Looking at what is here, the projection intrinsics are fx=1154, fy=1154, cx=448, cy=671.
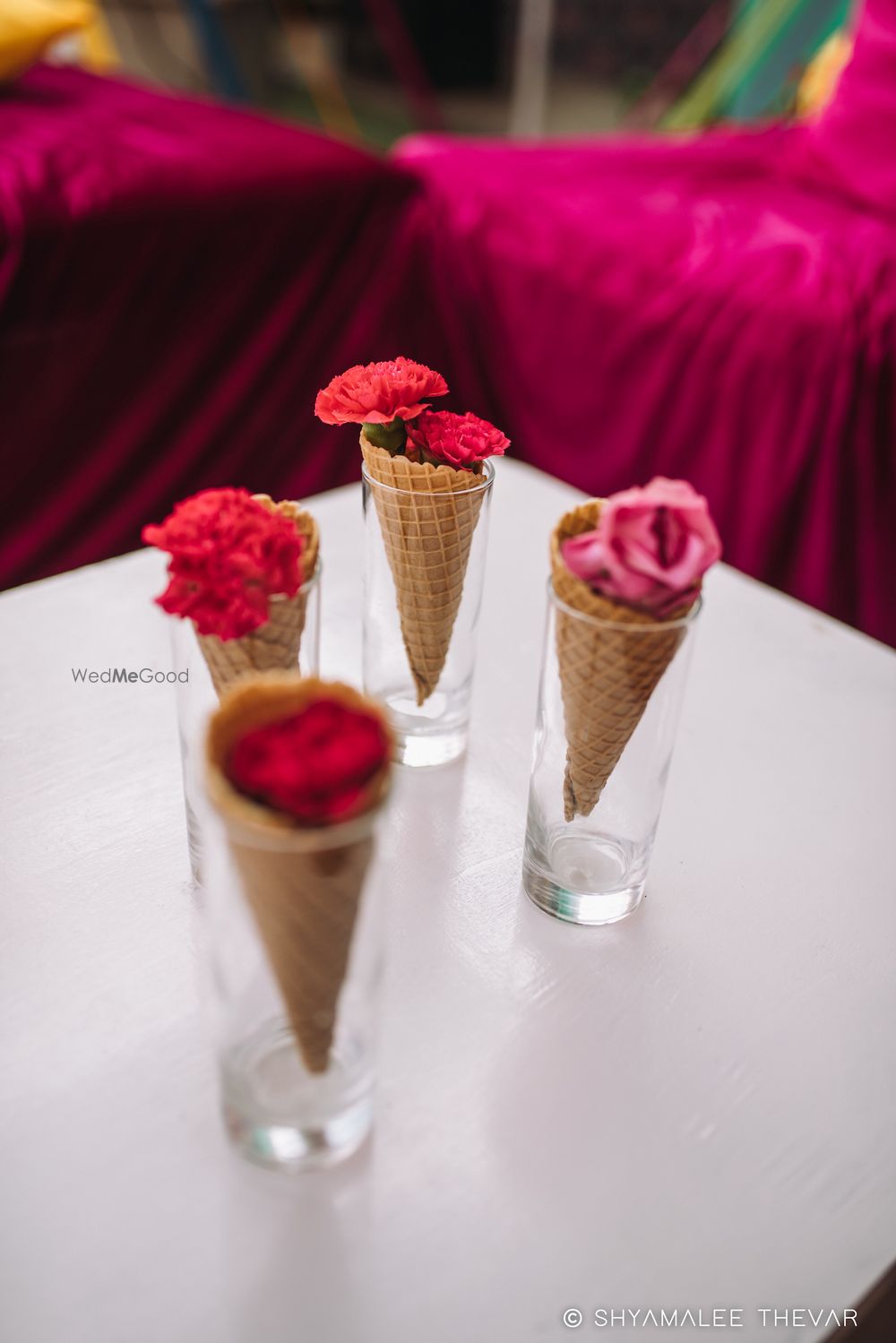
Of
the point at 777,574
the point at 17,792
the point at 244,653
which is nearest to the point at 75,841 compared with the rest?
the point at 17,792

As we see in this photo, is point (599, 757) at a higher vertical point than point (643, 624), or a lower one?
lower

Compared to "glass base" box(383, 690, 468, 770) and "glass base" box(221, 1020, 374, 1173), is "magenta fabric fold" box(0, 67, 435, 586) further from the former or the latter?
"glass base" box(221, 1020, 374, 1173)

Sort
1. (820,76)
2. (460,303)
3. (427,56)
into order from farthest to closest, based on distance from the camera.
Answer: (427,56) < (820,76) < (460,303)

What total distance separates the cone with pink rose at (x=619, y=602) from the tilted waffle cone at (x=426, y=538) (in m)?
0.11

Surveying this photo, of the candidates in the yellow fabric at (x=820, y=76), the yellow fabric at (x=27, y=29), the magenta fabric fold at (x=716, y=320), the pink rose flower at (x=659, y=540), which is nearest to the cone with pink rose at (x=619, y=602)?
the pink rose flower at (x=659, y=540)

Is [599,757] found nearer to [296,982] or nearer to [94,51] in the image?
[296,982]

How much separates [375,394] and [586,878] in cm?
33

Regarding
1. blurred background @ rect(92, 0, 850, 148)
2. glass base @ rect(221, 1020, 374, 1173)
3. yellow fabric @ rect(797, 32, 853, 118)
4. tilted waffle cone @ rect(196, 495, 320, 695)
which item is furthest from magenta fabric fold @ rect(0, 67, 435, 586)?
blurred background @ rect(92, 0, 850, 148)

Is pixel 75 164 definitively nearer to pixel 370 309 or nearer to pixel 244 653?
pixel 370 309

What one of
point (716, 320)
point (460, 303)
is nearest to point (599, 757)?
point (716, 320)

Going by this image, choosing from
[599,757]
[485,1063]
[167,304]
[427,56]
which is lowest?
[427,56]

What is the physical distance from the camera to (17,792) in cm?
79

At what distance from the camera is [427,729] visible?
0.85m

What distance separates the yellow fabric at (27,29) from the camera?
205 cm
